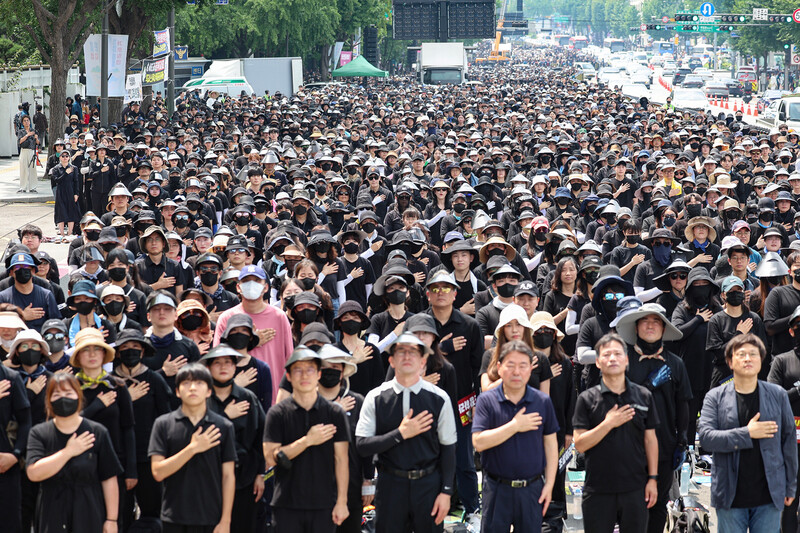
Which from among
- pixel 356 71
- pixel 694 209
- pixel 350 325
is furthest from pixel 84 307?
pixel 356 71

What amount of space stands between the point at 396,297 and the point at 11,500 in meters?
3.12

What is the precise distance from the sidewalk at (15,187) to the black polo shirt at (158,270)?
18.1 metres

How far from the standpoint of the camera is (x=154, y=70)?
1398 inches

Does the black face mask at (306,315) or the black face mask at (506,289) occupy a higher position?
the black face mask at (506,289)

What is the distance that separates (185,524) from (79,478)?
→ 0.66 metres

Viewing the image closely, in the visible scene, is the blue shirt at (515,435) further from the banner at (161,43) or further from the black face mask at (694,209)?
the banner at (161,43)

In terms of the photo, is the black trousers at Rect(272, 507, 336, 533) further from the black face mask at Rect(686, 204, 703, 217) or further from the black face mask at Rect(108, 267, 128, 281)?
the black face mask at Rect(686, 204, 703, 217)

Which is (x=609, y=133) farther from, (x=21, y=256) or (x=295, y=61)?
(x=295, y=61)

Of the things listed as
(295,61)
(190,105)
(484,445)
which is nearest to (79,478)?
(484,445)

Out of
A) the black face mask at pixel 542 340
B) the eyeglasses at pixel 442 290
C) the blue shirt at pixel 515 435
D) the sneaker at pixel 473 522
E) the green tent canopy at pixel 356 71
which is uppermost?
the green tent canopy at pixel 356 71

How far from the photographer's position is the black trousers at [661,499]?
7.53 m

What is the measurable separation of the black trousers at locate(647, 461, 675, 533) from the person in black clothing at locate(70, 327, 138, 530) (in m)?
3.26

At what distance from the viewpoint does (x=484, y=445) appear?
22.4 ft

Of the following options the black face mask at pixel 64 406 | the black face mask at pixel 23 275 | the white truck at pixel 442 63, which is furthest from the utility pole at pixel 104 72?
the white truck at pixel 442 63
